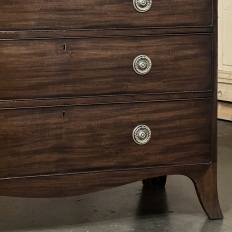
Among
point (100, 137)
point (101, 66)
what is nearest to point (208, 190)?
point (100, 137)

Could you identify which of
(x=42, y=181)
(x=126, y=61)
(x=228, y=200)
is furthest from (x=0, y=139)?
(x=228, y=200)

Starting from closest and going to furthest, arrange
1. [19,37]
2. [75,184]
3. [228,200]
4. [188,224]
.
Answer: [19,37] → [75,184] → [188,224] → [228,200]

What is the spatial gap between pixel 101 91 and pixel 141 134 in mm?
185

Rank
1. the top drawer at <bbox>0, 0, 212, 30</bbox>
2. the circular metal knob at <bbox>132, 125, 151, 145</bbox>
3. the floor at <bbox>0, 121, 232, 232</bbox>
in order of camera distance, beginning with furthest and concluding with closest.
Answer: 1. the floor at <bbox>0, 121, 232, 232</bbox>
2. the circular metal knob at <bbox>132, 125, 151, 145</bbox>
3. the top drawer at <bbox>0, 0, 212, 30</bbox>

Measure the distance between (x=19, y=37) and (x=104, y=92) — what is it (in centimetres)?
30

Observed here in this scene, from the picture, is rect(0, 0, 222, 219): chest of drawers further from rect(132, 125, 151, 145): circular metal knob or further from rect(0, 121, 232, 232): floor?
rect(0, 121, 232, 232): floor

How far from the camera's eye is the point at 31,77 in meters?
1.87

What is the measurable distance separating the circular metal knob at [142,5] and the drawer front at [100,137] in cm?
29

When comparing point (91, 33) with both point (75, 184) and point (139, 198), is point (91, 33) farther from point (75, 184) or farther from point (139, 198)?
point (139, 198)

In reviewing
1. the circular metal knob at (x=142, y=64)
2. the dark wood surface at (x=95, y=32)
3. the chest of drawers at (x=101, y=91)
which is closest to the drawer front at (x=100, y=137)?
the chest of drawers at (x=101, y=91)

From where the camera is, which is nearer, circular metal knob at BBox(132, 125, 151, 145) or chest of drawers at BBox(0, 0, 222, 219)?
chest of drawers at BBox(0, 0, 222, 219)

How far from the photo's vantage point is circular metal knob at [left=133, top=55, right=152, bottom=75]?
75.9 inches

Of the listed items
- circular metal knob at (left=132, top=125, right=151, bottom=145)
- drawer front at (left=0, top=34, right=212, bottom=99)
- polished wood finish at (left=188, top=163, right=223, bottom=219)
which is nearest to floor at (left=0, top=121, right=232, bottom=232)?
polished wood finish at (left=188, top=163, right=223, bottom=219)

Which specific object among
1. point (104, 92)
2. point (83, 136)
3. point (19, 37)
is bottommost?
point (83, 136)
